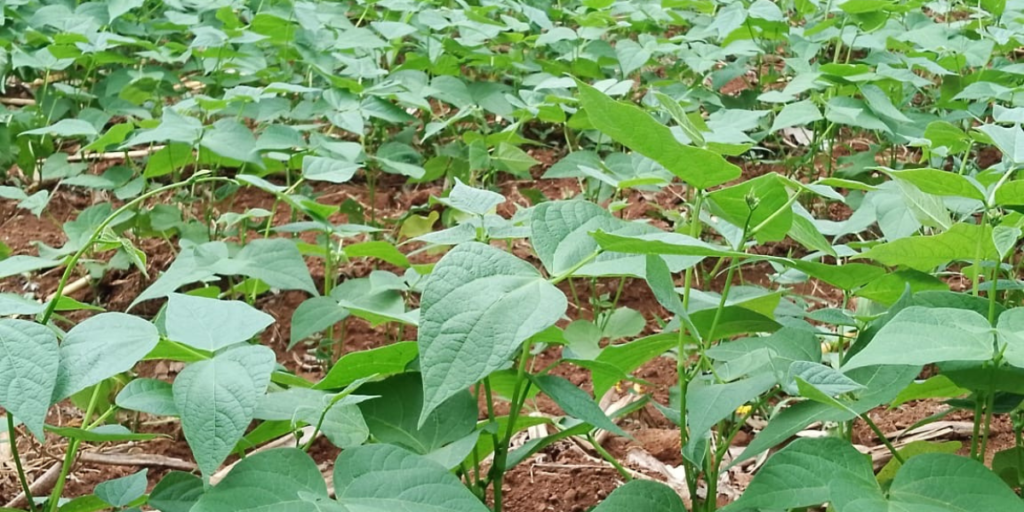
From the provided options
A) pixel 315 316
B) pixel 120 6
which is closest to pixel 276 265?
pixel 315 316

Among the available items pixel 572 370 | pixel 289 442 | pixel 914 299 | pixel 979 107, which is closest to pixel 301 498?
pixel 914 299

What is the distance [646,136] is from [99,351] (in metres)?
0.53

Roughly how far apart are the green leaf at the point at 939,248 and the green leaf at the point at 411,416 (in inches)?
19.0

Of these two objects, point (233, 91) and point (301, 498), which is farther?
point (233, 91)

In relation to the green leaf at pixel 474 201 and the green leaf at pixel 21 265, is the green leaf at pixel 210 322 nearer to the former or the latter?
the green leaf at pixel 474 201

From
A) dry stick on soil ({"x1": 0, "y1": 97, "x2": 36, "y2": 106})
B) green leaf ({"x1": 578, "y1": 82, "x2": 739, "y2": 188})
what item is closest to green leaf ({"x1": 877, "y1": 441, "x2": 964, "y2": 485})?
green leaf ({"x1": 578, "y1": 82, "x2": 739, "y2": 188})

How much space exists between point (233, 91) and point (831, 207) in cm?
140

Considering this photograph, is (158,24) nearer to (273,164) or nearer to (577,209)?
(273,164)

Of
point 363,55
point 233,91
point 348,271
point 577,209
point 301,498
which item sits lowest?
point 348,271

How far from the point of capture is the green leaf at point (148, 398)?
0.89 meters

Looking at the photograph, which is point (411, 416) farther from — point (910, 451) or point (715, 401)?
point (910, 451)

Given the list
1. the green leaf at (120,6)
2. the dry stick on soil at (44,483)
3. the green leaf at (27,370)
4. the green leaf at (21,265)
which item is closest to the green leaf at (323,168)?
the green leaf at (21,265)

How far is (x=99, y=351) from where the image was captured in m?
0.86

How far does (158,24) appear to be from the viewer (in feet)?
9.55
